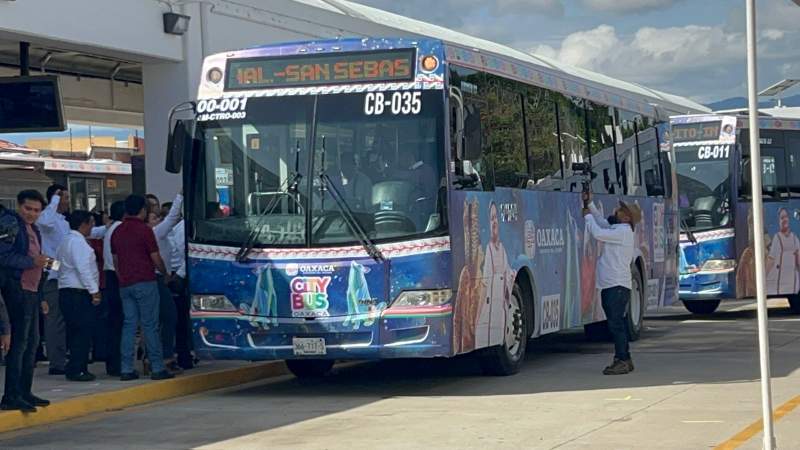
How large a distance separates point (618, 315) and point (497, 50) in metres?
20.5

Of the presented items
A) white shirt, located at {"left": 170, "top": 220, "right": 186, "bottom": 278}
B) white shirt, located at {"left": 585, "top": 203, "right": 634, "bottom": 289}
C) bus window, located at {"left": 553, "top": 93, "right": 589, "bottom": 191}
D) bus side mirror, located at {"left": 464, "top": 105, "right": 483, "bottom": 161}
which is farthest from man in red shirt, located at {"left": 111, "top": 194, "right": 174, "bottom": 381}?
bus window, located at {"left": 553, "top": 93, "right": 589, "bottom": 191}

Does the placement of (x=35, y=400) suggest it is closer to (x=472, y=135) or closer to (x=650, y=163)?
(x=472, y=135)

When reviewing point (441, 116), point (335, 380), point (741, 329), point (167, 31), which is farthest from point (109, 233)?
point (741, 329)

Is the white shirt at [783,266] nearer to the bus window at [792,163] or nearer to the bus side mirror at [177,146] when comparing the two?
the bus window at [792,163]

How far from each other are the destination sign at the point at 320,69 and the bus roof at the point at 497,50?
0.27m

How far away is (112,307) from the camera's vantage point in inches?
592

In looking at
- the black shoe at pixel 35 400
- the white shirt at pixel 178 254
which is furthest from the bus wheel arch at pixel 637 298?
the black shoe at pixel 35 400

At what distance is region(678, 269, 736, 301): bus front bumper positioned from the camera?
77.8ft

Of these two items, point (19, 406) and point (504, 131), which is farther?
point (504, 131)

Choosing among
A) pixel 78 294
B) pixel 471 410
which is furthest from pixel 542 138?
pixel 78 294

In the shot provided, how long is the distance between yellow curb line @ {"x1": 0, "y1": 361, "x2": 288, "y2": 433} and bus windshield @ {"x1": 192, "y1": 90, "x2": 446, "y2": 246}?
166 centimetres

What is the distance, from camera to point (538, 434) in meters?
10.6

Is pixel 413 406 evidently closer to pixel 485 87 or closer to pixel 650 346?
pixel 485 87

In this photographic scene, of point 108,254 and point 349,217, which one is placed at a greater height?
point 349,217
